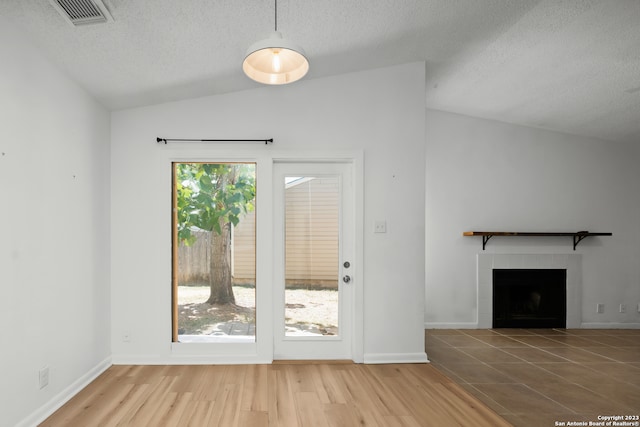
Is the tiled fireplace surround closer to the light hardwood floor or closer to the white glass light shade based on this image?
the light hardwood floor

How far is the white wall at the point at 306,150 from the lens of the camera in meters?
3.68

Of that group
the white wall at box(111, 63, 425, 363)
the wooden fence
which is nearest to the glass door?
the wooden fence

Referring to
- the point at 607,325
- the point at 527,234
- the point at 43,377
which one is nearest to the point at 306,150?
the point at 43,377

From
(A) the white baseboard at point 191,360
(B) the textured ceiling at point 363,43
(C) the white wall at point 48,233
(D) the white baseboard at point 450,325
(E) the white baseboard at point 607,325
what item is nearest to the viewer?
(C) the white wall at point 48,233

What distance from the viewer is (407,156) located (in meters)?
3.79

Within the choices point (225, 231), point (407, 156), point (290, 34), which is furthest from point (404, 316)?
point (290, 34)

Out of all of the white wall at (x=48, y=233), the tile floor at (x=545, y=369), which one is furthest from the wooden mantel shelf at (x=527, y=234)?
the white wall at (x=48, y=233)

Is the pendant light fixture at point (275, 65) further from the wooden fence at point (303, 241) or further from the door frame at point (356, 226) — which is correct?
the wooden fence at point (303, 241)

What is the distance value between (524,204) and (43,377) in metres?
5.85

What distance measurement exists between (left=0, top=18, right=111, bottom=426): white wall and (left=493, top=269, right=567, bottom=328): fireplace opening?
5.03 meters

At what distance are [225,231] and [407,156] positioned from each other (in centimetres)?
207

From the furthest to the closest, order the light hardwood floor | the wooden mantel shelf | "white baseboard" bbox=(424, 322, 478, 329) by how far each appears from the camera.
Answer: "white baseboard" bbox=(424, 322, 478, 329) → the wooden mantel shelf → the light hardwood floor

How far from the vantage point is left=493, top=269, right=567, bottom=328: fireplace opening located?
5.27m

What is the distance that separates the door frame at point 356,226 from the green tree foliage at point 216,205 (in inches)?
15.6
